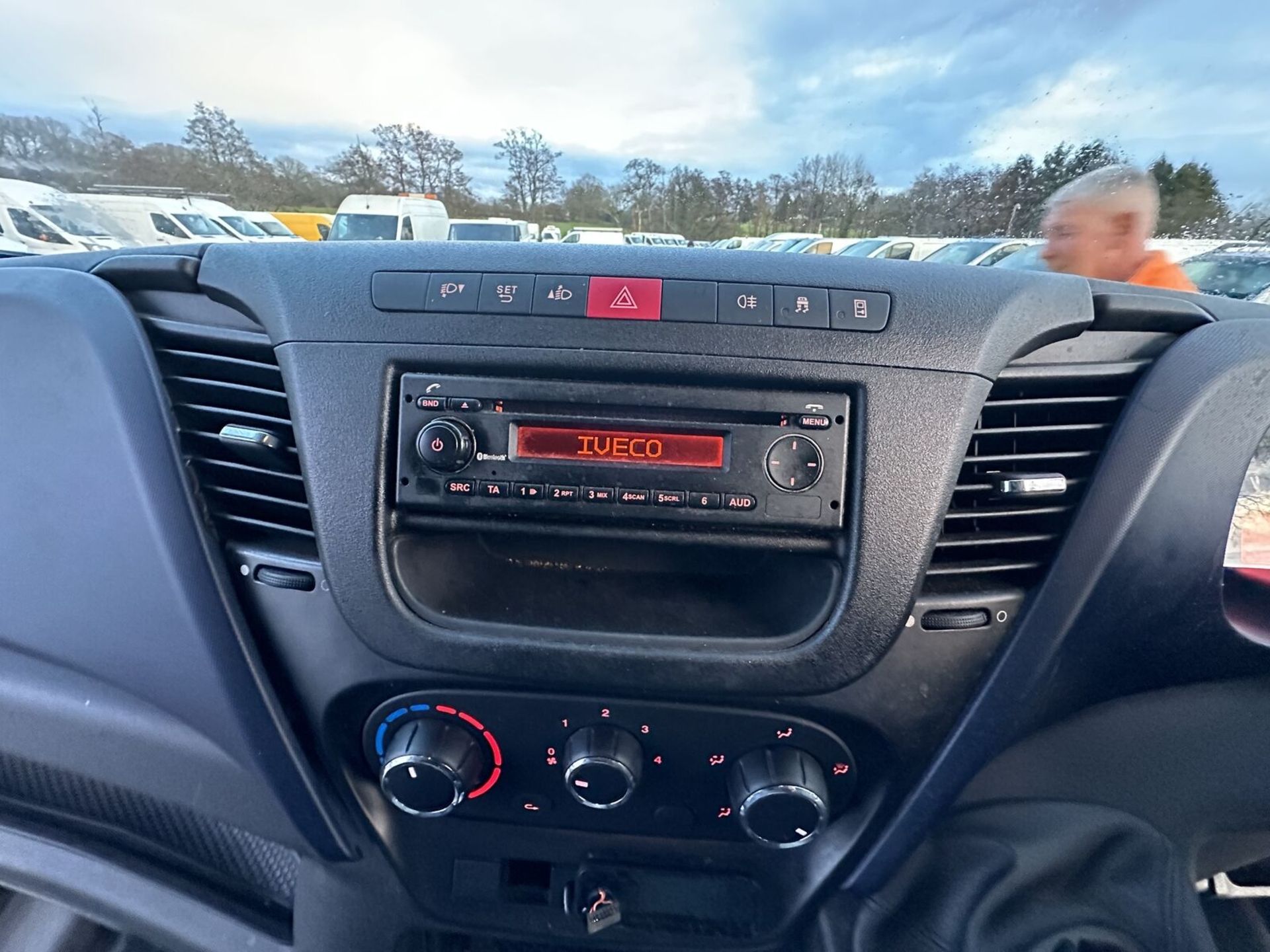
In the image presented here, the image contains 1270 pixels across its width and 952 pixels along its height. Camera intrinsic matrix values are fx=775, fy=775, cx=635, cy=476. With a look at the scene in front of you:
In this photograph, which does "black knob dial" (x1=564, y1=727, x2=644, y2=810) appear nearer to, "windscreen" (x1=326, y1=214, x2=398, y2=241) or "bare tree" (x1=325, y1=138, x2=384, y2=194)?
"windscreen" (x1=326, y1=214, x2=398, y2=241)

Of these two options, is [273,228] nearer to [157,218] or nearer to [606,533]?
[157,218]

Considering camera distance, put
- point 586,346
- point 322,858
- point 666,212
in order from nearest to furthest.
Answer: point 586,346 → point 322,858 → point 666,212

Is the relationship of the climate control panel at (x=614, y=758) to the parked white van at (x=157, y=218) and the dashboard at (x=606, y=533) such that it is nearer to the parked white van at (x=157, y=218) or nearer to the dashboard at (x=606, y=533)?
the dashboard at (x=606, y=533)

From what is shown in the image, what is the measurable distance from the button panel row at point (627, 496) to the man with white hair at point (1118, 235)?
0.78m

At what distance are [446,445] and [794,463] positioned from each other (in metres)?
0.49

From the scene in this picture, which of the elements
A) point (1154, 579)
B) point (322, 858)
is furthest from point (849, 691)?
point (322, 858)

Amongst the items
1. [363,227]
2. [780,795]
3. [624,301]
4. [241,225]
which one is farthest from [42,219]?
[780,795]

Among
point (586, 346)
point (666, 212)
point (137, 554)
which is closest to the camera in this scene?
point (586, 346)

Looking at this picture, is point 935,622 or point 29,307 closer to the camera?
point 935,622

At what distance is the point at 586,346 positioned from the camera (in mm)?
1087

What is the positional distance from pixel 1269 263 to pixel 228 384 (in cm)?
183

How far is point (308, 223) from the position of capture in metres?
1.54

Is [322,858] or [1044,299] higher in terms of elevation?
[1044,299]

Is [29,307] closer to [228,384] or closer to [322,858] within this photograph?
[228,384]
